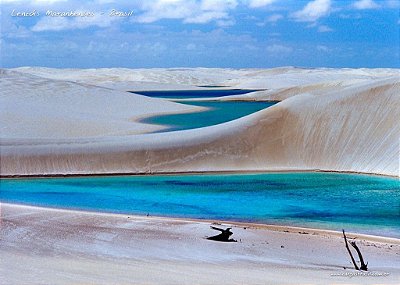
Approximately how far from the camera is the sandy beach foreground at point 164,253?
920cm

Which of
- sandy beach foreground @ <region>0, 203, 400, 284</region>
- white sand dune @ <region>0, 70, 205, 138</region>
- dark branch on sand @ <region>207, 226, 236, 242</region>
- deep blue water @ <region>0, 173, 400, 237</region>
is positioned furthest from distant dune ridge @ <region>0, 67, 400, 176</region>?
dark branch on sand @ <region>207, 226, 236, 242</region>

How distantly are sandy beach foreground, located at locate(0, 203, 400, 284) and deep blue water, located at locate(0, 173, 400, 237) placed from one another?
1.80 meters

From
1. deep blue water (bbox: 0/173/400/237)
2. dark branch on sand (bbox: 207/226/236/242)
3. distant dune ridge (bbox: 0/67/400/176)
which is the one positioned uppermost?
distant dune ridge (bbox: 0/67/400/176)

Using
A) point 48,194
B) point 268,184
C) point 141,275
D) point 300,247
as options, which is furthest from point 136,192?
point 141,275

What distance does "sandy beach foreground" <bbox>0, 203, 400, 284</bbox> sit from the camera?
9195 millimetres

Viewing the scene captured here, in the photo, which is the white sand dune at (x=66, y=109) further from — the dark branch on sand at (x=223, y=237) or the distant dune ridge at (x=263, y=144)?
the dark branch on sand at (x=223, y=237)

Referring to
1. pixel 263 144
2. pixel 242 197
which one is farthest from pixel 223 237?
pixel 263 144

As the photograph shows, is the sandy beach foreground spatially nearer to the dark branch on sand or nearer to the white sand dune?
the dark branch on sand

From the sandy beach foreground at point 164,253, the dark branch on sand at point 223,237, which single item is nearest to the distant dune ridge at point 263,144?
the sandy beach foreground at point 164,253

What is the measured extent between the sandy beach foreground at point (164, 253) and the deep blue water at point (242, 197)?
1802 mm

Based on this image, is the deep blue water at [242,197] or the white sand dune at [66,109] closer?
the deep blue water at [242,197]

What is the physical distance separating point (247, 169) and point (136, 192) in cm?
607

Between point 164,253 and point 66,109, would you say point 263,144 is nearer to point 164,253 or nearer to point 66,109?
point 164,253

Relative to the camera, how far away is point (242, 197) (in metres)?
21.1
